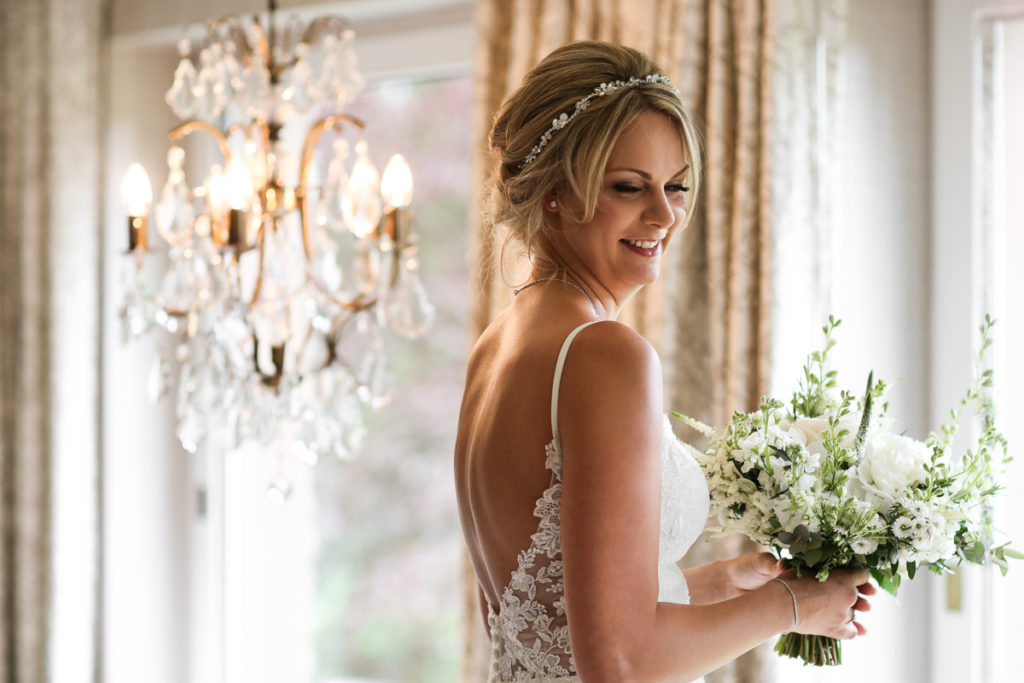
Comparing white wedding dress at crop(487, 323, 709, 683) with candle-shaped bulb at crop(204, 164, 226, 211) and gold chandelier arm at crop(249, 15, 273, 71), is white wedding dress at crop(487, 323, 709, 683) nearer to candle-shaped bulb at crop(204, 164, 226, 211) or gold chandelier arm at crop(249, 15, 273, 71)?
candle-shaped bulb at crop(204, 164, 226, 211)

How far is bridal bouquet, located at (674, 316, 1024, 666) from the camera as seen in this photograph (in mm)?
1427

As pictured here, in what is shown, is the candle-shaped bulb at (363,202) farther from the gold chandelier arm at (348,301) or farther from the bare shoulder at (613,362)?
the bare shoulder at (613,362)

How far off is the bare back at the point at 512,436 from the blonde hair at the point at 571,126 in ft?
0.45

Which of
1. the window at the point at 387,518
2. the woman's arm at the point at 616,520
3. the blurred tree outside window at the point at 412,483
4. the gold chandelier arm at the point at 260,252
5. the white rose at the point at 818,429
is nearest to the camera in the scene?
the woman's arm at the point at 616,520

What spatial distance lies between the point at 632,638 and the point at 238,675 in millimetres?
2567

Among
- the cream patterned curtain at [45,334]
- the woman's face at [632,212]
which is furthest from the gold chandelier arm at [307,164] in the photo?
the cream patterned curtain at [45,334]

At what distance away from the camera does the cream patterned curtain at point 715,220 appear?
2309mm

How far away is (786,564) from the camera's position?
1.51m

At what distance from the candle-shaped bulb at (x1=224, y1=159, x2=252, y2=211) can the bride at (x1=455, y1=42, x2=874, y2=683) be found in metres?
0.69

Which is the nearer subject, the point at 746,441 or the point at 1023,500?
the point at 746,441

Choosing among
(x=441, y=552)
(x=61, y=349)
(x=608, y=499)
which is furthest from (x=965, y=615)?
(x=61, y=349)

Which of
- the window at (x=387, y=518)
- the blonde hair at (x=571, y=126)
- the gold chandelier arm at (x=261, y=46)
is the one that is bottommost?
the window at (x=387, y=518)

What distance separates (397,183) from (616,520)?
1064 millimetres

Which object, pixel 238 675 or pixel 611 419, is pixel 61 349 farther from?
pixel 611 419
